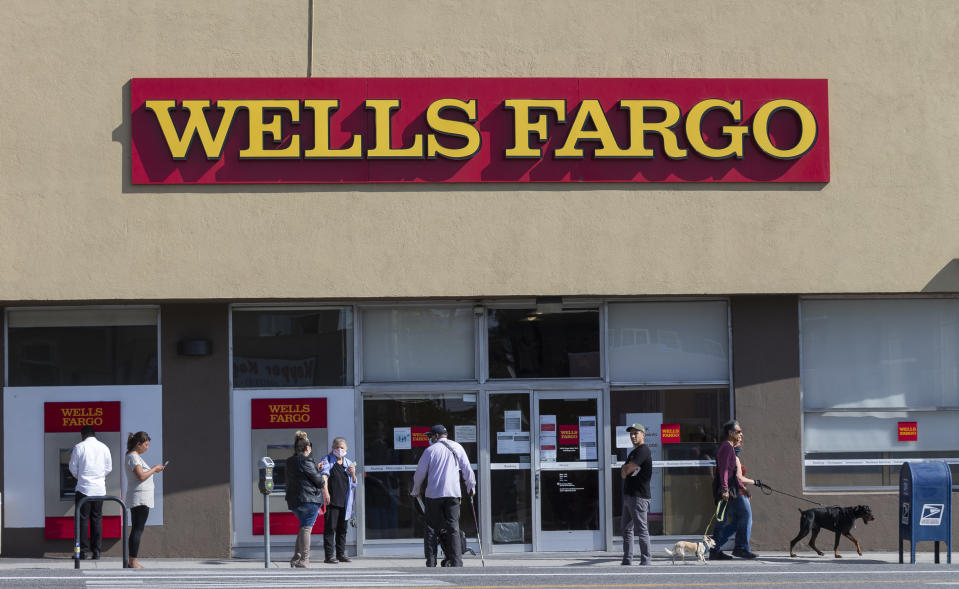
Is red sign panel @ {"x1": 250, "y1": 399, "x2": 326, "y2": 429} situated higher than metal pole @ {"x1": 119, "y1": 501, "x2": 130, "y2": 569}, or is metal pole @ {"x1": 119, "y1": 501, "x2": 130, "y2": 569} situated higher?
red sign panel @ {"x1": 250, "y1": 399, "x2": 326, "y2": 429}

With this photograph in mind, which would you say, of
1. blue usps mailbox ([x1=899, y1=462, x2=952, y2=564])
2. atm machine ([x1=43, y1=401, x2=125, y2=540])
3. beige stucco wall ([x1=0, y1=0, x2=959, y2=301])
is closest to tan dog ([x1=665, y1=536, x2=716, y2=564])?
blue usps mailbox ([x1=899, y1=462, x2=952, y2=564])

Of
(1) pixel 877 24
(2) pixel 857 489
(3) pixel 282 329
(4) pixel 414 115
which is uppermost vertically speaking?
(1) pixel 877 24

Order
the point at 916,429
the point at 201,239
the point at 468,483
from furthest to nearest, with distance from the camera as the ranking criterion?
1. the point at 916,429
2. the point at 201,239
3. the point at 468,483

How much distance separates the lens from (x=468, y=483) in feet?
47.7

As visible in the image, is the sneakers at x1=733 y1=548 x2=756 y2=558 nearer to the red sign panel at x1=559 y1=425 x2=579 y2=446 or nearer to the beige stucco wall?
the red sign panel at x1=559 y1=425 x2=579 y2=446

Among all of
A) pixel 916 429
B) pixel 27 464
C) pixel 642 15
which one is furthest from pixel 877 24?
pixel 27 464

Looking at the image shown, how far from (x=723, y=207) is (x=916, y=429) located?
13.6 feet

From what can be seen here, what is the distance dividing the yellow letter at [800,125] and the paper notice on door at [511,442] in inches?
199

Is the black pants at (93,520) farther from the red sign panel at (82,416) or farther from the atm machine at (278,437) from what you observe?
the atm machine at (278,437)

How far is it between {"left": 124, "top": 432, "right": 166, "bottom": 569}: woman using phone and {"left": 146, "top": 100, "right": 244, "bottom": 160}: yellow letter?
144 inches

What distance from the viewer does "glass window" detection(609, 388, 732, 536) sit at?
1658cm

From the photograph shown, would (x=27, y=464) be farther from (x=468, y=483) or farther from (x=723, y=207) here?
(x=723, y=207)

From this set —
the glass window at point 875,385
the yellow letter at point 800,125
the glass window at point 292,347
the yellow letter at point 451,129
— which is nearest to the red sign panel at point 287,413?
the glass window at point 292,347

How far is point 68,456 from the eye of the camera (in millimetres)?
16078
